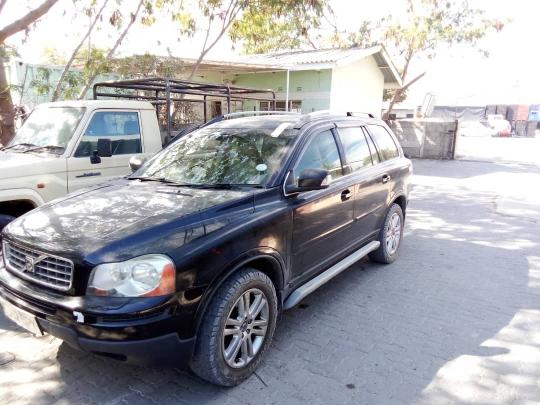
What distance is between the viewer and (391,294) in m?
4.49

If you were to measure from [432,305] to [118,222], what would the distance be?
316cm

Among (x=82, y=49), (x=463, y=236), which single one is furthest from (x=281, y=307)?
(x=82, y=49)

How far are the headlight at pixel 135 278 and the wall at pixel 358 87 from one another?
45.7ft

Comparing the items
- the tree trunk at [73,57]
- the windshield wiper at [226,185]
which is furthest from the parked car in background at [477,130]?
the windshield wiper at [226,185]

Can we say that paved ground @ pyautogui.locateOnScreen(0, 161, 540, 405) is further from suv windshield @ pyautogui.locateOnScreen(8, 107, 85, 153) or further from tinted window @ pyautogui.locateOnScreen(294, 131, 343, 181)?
suv windshield @ pyautogui.locateOnScreen(8, 107, 85, 153)

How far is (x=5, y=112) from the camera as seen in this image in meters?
7.15

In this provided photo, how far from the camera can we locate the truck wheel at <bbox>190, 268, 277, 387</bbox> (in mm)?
2646

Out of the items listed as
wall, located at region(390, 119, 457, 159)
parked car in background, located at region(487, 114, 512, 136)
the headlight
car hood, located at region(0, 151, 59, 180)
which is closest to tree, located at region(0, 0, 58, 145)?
car hood, located at region(0, 151, 59, 180)

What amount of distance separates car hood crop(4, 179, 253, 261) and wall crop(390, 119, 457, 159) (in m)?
17.2

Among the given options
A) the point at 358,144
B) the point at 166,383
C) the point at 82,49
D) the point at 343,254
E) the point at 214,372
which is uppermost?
the point at 82,49

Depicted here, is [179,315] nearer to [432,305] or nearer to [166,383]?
[166,383]

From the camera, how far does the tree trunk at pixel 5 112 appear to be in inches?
277

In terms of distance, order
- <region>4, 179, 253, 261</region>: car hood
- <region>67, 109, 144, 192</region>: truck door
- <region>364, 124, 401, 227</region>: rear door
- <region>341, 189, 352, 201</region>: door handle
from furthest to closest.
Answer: <region>67, 109, 144, 192</region>: truck door, <region>364, 124, 401, 227</region>: rear door, <region>341, 189, 352, 201</region>: door handle, <region>4, 179, 253, 261</region>: car hood

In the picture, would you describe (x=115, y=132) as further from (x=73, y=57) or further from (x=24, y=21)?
(x=73, y=57)
